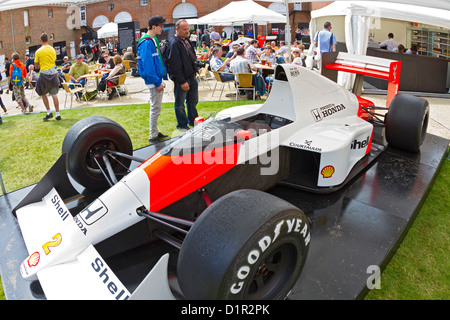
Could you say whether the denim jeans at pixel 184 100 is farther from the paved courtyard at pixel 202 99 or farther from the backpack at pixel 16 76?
the backpack at pixel 16 76

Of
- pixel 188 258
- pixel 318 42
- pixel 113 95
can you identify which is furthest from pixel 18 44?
pixel 188 258

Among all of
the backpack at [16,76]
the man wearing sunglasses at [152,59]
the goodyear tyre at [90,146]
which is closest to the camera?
the goodyear tyre at [90,146]

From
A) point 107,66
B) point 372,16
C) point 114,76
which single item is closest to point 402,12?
point 372,16

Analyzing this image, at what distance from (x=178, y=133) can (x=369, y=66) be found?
2.93 meters

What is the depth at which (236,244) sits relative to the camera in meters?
2.03

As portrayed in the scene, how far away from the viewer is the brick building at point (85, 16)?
2603cm

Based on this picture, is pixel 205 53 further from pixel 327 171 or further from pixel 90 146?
pixel 327 171

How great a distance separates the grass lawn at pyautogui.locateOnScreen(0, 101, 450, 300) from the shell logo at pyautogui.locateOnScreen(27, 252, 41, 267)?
0.49 meters

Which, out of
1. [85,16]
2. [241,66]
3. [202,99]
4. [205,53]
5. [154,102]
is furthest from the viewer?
[85,16]

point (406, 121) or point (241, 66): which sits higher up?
point (241, 66)

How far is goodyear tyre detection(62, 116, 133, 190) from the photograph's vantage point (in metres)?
3.76

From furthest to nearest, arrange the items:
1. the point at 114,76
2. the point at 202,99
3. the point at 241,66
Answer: the point at 114,76, the point at 202,99, the point at 241,66

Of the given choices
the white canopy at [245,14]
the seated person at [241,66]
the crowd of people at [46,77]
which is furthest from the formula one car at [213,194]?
the white canopy at [245,14]

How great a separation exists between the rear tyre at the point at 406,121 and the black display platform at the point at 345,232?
9.0 inches
